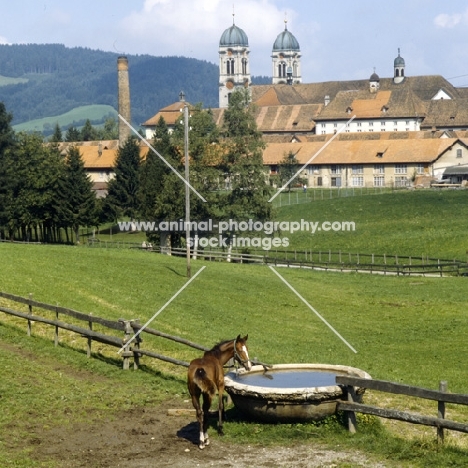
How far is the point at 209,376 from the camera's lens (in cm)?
1658

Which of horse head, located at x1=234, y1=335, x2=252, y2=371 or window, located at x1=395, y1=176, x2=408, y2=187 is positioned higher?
window, located at x1=395, y1=176, x2=408, y2=187

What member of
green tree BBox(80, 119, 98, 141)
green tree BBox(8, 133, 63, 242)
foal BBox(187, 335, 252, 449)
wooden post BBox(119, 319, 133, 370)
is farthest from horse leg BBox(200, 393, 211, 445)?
green tree BBox(80, 119, 98, 141)

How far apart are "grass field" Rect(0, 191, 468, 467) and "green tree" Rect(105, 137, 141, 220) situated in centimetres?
4276

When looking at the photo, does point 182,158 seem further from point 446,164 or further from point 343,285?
point 446,164

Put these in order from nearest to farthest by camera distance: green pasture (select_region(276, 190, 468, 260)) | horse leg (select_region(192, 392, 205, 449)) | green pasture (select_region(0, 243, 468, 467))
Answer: horse leg (select_region(192, 392, 205, 449)) < green pasture (select_region(0, 243, 468, 467)) < green pasture (select_region(276, 190, 468, 260))

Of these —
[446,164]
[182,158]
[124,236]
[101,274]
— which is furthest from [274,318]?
[446,164]

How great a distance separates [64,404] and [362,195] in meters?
94.6

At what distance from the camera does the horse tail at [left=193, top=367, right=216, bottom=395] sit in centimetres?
1636

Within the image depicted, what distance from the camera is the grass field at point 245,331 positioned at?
56.2 feet

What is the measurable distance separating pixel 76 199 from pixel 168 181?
69.5 ft

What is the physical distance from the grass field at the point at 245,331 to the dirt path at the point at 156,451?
489mm

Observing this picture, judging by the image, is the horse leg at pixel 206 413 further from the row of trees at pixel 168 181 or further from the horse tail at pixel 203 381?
the row of trees at pixel 168 181

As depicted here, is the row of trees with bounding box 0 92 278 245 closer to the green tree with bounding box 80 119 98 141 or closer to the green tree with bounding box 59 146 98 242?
the green tree with bounding box 59 146 98 242

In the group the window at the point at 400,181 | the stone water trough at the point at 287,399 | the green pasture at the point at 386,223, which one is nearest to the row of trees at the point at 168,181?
the green pasture at the point at 386,223
